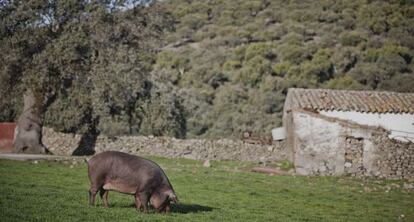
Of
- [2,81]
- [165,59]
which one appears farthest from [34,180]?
[165,59]

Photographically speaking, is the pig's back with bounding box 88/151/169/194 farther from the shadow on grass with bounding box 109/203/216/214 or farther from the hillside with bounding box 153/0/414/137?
the hillside with bounding box 153/0/414/137

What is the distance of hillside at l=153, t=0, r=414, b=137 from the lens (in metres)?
53.9

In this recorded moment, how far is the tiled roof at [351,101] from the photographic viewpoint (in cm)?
3259

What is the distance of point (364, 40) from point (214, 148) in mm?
46856

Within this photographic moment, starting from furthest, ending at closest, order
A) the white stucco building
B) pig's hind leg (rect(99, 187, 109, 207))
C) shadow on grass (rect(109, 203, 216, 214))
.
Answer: the white stucco building, shadow on grass (rect(109, 203, 216, 214)), pig's hind leg (rect(99, 187, 109, 207))

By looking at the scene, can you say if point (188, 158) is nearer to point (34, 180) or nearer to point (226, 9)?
point (34, 180)

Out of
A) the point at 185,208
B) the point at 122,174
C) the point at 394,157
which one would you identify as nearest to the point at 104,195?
the point at 122,174

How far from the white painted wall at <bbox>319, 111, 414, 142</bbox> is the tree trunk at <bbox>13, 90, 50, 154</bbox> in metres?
18.0

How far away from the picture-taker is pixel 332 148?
92.6ft

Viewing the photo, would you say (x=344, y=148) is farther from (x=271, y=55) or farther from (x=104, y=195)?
(x=271, y=55)

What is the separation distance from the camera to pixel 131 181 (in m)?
12.0

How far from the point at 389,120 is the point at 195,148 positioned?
1311 cm

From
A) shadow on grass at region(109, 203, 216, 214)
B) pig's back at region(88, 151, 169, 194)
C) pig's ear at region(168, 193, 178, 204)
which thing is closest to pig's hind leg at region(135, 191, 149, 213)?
pig's back at region(88, 151, 169, 194)

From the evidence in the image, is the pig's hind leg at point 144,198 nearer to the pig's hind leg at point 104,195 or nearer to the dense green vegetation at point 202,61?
the pig's hind leg at point 104,195
